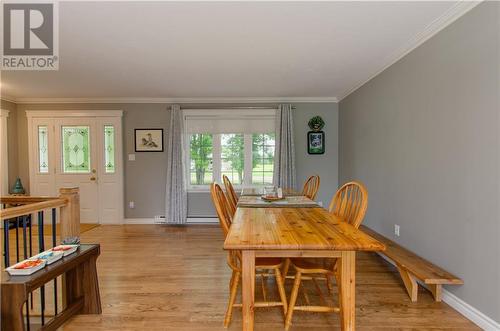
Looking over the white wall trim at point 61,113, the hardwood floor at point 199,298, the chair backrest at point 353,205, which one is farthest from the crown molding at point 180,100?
the chair backrest at point 353,205

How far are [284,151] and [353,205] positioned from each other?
2791mm

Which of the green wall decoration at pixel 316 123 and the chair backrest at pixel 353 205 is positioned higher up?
the green wall decoration at pixel 316 123

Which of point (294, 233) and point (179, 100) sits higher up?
point (179, 100)

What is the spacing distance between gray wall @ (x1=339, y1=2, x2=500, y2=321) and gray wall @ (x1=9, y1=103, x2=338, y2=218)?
164 centimetres

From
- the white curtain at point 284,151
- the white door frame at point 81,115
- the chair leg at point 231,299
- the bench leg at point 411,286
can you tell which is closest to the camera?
the chair leg at point 231,299

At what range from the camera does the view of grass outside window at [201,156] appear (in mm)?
4883

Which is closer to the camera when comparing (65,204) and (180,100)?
(65,204)

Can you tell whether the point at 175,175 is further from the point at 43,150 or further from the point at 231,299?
the point at 231,299

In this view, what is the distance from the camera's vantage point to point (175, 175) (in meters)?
4.66

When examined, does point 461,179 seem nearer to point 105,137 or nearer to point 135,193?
point 135,193

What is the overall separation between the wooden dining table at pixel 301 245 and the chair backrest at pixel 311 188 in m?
1.43

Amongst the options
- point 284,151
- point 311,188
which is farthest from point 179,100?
point 311,188

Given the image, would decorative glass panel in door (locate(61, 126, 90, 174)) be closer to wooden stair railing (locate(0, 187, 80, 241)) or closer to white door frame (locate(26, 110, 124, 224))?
white door frame (locate(26, 110, 124, 224))

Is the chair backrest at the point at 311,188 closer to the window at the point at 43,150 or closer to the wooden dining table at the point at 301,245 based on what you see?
the wooden dining table at the point at 301,245
